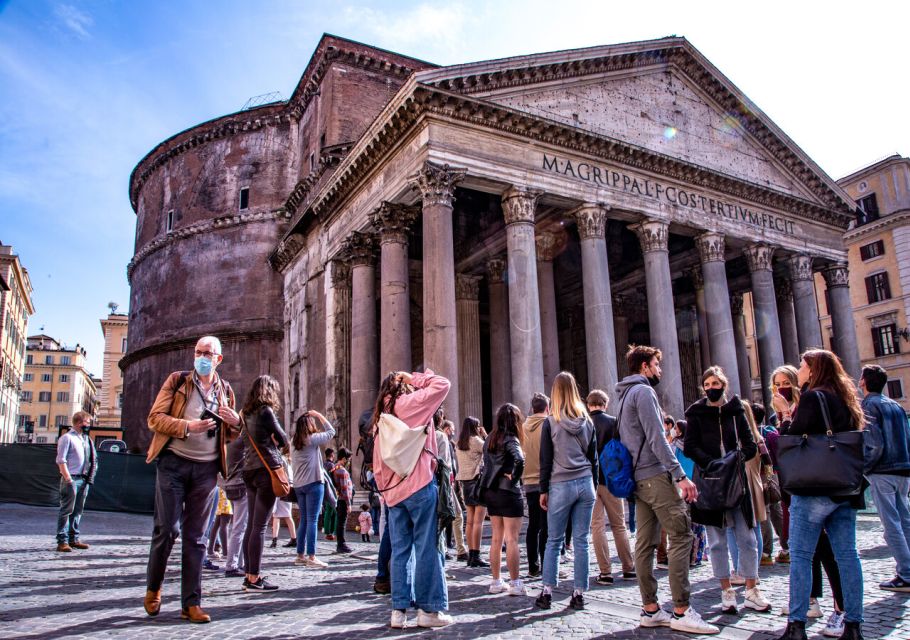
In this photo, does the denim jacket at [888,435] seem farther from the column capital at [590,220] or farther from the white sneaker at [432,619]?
the column capital at [590,220]

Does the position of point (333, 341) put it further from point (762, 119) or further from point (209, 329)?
point (762, 119)

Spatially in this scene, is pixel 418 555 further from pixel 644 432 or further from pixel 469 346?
pixel 469 346

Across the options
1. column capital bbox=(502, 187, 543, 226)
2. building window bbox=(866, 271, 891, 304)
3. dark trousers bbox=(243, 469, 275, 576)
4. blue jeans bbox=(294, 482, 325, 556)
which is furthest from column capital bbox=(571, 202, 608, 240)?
building window bbox=(866, 271, 891, 304)

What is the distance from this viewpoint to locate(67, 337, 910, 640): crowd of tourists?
3955 mm

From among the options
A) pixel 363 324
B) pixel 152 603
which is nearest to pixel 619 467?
pixel 152 603

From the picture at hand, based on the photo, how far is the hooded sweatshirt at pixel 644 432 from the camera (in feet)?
14.7

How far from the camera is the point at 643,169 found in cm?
1684

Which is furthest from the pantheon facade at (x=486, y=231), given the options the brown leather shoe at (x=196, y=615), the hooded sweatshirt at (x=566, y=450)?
the brown leather shoe at (x=196, y=615)

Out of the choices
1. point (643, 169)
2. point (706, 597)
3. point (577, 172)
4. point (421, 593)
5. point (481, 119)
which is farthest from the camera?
point (643, 169)

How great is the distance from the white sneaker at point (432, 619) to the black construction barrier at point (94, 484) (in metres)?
13.5

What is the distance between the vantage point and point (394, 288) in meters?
14.8

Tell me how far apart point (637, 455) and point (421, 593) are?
5.79 ft

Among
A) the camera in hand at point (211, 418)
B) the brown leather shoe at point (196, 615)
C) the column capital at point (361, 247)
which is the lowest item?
the brown leather shoe at point (196, 615)

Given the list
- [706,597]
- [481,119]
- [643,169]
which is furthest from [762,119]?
[706,597]
